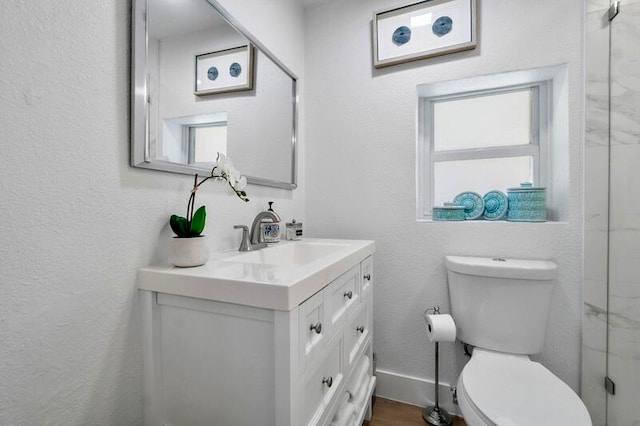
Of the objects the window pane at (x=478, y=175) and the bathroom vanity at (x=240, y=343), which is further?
the window pane at (x=478, y=175)

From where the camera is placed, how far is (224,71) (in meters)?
1.16

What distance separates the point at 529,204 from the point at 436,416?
3.71ft

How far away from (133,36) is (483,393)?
1551 mm

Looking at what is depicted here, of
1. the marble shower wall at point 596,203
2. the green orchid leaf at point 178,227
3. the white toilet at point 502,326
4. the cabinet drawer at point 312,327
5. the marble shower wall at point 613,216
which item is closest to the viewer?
the cabinet drawer at point 312,327

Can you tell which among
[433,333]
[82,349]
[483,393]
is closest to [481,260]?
[433,333]

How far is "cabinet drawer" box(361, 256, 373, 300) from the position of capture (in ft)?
4.27

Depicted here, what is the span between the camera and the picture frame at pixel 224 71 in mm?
1056

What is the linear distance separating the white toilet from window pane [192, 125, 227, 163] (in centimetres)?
116

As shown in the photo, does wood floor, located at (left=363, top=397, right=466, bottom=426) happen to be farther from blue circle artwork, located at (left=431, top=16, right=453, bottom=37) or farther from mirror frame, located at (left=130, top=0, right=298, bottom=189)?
blue circle artwork, located at (left=431, top=16, right=453, bottom=37)

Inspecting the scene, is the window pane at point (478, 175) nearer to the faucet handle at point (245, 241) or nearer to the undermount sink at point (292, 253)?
the undermount sink at point (292, 253)

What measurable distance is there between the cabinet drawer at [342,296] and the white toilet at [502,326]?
49cm

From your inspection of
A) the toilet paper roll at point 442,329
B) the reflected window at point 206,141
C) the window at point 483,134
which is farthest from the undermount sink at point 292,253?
the window at point 483,134

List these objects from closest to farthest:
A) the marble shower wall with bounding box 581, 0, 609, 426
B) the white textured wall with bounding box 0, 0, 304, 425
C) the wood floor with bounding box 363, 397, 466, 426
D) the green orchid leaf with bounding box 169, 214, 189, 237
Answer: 1. the white textured wall with bounding box 0, 0, 304, 425
2. the green orchid leaf with bounding box 169, 214, 189, 237
3. the marble shower wall with bounding box 581, 0, 609, 426
4. the wood floor with bounding box 363, 397, 466, 426

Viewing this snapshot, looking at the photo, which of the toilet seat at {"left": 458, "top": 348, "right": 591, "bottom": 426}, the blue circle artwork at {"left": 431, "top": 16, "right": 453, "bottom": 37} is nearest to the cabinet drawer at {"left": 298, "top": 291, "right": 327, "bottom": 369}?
the toilet seat at {"left": 458, "top": 348, "right": 591, "bottom": 426}
